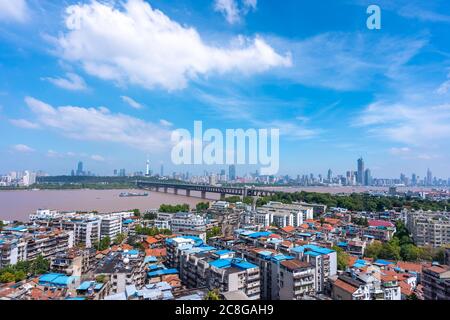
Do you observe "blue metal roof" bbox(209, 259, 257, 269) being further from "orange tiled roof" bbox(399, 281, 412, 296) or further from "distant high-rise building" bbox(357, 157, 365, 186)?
"distant high-rise building" bbox(357, 157, 365, 186)

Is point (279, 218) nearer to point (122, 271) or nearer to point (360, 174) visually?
point (122, 271)

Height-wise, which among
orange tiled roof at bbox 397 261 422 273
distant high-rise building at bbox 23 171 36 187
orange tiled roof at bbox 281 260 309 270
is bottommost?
orange tiled roof at bbox 397 261 422 273

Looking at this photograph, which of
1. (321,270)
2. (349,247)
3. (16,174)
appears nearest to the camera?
(321,270)

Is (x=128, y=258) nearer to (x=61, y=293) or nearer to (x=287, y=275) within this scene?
(x=61, y=293)

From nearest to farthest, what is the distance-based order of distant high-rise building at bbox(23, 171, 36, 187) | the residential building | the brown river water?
the residential building
the brown river water
distant high-rise building at bbox(23, 171, 36, 187)

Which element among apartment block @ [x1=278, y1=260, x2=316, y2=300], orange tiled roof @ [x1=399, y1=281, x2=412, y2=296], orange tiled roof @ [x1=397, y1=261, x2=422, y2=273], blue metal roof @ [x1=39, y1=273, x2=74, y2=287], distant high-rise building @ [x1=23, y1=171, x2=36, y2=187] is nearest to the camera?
blue metal roof @ [x1=39, y1=273, x2=74, y2=287]

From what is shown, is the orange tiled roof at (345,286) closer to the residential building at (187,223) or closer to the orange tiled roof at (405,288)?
the orange tiled roof at (405,288)

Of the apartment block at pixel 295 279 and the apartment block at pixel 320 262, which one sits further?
the apartment block at pixel 320 262

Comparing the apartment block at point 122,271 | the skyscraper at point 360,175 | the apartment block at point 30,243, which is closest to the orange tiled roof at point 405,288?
the apartment block at point 122,271

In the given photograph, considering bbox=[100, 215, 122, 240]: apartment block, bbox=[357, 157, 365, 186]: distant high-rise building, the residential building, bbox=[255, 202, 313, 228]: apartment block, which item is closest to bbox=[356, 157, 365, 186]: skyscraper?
bbox=[357, 157, 365, 186]: distant high-rise building
